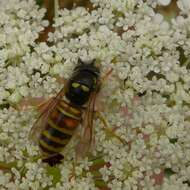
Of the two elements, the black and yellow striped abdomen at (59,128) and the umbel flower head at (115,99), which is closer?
the black and yellow striped abdomen at (59,128)

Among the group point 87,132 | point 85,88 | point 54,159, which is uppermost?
point 85,88

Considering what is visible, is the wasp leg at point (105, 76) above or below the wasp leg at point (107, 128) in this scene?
above

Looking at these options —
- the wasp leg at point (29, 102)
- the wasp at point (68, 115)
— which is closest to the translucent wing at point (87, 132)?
the wasp at point (68, 115)

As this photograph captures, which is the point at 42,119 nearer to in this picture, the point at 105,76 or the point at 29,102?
the point at 29,102

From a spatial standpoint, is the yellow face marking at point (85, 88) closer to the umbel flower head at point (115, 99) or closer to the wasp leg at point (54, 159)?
the umbel flower head at point (115, 99)

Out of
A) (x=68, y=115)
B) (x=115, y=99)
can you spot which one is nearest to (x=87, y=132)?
(x=68, y=115)

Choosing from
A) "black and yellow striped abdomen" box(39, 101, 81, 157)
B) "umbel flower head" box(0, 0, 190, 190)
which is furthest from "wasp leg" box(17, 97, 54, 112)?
"black and yellow striped abdomen" box(39, 101, 81, 157)
